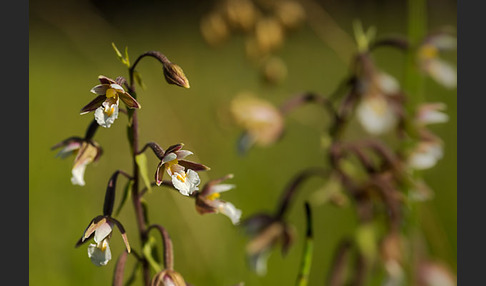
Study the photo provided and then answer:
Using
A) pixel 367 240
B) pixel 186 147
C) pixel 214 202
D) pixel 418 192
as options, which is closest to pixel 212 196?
pixel 214 202

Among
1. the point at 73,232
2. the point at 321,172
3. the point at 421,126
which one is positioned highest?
the point at 421,126

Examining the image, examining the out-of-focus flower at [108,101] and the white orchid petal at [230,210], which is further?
the white orchid petal at [230,210]

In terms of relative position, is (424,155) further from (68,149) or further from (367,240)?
(68,149)

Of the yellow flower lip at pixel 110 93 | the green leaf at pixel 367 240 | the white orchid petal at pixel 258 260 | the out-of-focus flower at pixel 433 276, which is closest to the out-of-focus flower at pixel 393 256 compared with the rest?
the green leaf at pixel 367 240

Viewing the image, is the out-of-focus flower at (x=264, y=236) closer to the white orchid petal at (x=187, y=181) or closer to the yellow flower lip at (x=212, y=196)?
the yellow flower lip at (x=212, y=196)

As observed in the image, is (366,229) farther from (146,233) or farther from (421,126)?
(146,233)

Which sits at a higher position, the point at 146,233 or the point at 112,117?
the point at 112,117

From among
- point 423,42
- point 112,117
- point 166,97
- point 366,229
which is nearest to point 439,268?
point 366,229
